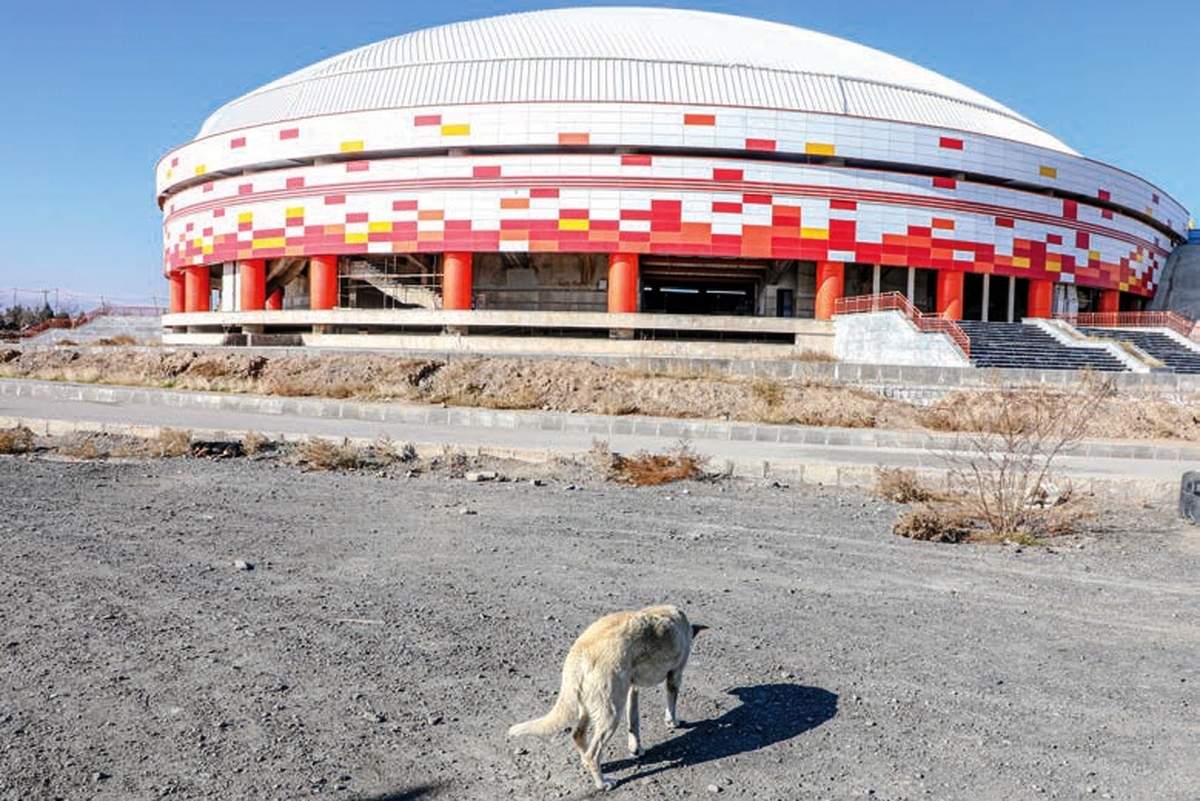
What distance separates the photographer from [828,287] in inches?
1174

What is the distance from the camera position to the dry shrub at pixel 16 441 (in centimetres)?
1191

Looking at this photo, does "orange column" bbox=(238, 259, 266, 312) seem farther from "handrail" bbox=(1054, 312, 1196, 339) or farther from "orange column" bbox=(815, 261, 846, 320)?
"handrail" bbox=(1054, 312, 1196, 339)

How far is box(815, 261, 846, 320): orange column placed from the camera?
29766mm

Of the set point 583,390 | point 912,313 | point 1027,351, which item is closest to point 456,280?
point 583,390

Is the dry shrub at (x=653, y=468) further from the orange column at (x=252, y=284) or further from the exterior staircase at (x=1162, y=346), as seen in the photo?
the orange column at (x=252, y=284)

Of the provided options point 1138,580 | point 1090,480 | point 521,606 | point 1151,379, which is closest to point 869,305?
point 1151,379

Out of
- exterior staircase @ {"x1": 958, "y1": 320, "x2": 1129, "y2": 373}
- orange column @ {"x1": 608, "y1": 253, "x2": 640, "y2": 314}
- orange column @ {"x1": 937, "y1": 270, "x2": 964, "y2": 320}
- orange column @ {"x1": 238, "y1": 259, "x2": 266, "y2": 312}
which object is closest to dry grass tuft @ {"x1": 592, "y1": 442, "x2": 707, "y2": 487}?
exterior staircase @ {"x1": 958, "y1": 320, "x2": 1129, "y2": 373}

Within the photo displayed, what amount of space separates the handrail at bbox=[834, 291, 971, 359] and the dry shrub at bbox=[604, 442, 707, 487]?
43.0ft

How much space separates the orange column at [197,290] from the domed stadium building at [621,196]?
13 cm

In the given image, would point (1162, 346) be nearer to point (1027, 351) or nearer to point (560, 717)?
point (1027, 351)

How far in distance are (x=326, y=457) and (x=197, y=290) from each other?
97.0ft

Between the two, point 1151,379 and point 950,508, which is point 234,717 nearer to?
point 950,508

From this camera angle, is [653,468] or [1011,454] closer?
[1011,454]

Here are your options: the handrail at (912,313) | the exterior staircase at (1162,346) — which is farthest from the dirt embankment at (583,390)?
the exterior staircase at (1162,346)
